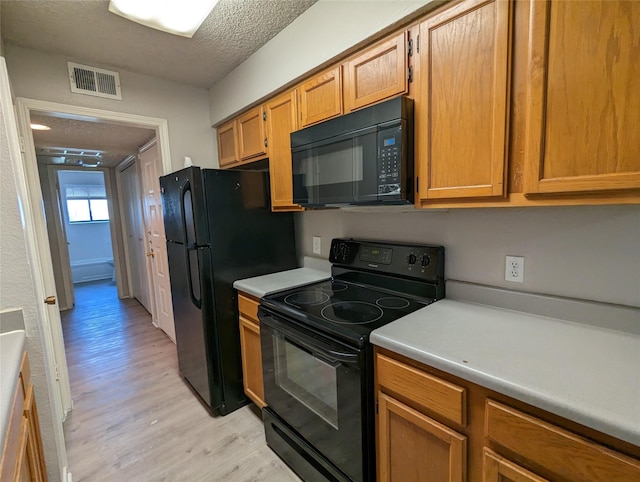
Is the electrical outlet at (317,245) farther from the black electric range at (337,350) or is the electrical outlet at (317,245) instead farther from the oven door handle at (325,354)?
the oven door handle at (325,354)

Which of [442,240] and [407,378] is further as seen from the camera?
[442,240]

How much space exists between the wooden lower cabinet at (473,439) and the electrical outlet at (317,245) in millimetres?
1173

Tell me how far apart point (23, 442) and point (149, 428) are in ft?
4.21

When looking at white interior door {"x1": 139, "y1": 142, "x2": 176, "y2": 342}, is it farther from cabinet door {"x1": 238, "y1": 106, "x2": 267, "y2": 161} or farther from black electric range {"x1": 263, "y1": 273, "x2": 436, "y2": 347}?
black electric range {"x1": 263, "y1": 273, "x2": 436, "y2": 347}

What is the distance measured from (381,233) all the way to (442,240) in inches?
14.9

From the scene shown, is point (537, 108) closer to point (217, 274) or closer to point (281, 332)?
point (281, 332)

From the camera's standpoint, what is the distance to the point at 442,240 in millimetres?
1532

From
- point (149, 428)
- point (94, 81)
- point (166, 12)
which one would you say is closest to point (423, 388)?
point (149, 428)

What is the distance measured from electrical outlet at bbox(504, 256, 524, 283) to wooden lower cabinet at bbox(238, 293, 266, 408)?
4.25 feet

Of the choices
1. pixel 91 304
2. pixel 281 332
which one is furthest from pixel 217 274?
pixel 91 304

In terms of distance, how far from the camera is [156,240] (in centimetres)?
332

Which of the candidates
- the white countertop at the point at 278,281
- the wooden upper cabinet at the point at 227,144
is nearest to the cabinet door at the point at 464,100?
the white countertop at the point at 278,281

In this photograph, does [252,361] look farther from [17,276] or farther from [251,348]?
[17,276]

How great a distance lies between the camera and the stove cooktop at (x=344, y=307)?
1256 millimetres
